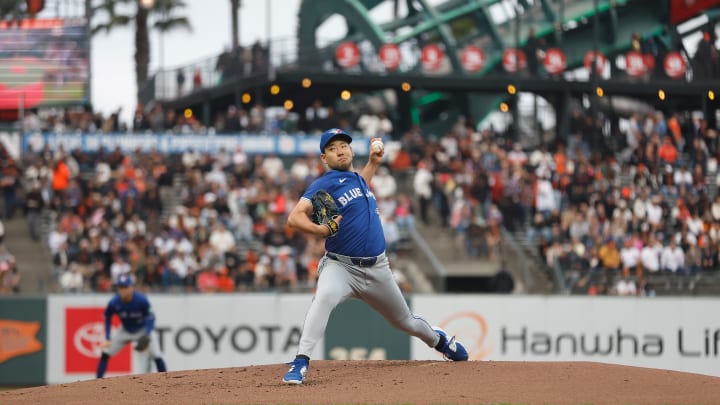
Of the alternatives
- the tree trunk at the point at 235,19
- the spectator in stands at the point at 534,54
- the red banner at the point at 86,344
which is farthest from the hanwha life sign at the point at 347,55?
the red banner at the point at 86,344

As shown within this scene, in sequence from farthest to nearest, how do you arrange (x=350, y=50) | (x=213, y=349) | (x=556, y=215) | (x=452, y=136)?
(x=350, y=50) → (x=452, y=136) → (x=556, y=215) → (x=213, y=349)

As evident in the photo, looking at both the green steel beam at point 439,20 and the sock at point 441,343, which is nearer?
the sock at point 441,343

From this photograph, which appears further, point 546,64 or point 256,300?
point 546,64

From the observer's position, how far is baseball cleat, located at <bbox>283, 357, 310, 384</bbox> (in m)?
10.6

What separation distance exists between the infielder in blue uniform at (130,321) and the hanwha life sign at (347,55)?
18.6m

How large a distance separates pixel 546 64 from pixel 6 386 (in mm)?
19874

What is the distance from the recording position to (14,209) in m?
27.2

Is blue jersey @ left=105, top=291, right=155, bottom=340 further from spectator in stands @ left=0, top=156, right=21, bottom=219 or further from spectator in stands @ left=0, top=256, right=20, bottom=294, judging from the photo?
spectator in stands @ left=0, top=156, right=21, bottom=219

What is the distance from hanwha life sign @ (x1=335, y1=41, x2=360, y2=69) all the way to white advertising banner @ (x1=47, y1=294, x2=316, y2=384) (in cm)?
1442

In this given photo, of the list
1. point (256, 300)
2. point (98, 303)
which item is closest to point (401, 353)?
point (256, 300)

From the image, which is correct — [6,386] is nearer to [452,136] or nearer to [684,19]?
[452,136]

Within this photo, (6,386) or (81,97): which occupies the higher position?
(81,97)

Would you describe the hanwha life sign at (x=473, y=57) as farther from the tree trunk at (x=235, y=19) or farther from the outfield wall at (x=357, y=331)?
the outfield wall at (x=357, y=331)

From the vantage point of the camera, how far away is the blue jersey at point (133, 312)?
1694 centimetres
